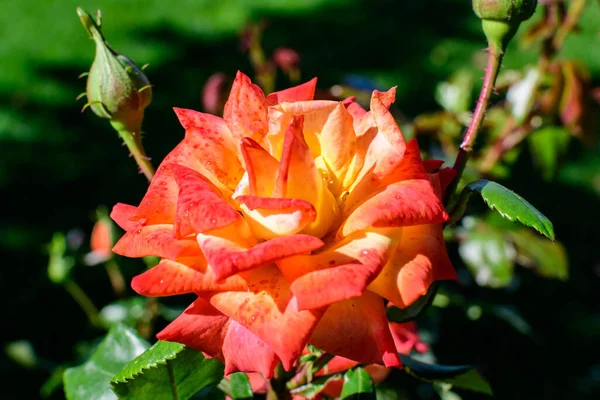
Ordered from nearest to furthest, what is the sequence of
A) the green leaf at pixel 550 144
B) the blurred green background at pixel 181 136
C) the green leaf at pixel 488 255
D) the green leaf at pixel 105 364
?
the green leaf at pixel 105 364 → the green leaf at pixel 488 255 → the green leaf at pixel 550 144 → the blurred green background at pixel 181 136

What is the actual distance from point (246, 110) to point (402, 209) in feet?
0.61

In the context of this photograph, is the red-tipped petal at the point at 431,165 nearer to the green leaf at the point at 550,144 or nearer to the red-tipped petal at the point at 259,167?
the red-tipped petal at the point at 259,167

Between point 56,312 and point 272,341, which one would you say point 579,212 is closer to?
point 56,312

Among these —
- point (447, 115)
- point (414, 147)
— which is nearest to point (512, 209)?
point (414, 147)

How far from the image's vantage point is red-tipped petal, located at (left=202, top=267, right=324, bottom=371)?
1.65 feet

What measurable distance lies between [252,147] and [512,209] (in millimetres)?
222

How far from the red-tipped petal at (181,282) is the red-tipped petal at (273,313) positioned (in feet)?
0.04

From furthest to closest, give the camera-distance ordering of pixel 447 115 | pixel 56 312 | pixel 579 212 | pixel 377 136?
1. pixel 579 212
2. pixel 56 312
3. pixel 447 115
4. pixel 377 136

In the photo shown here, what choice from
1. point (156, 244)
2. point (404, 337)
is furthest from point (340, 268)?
point (404, 337)

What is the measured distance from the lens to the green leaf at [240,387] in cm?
74

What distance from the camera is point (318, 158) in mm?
650

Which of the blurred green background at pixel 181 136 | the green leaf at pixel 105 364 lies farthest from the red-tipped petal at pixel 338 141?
the blurred green background at pixel 181 136

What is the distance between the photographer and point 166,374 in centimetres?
63

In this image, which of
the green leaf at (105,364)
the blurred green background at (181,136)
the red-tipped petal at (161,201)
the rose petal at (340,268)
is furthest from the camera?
the blurred green background at (181,136)
